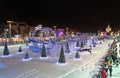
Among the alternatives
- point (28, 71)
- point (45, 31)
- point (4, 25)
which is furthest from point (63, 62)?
point (4, 25)

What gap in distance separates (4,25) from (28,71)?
5702cm

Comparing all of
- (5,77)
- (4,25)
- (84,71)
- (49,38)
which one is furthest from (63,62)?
(4,25)

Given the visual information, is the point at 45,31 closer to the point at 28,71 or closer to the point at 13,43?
the point at 13,43

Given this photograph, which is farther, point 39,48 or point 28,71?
point 39,48

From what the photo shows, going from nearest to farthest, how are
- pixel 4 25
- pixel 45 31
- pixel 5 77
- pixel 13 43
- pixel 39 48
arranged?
pixel 5 77, pixel 39 48, pixel 45 31, pixel 13 43, pixel 4 25

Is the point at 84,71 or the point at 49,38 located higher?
the point at 49,38

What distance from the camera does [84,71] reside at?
56.1 ft

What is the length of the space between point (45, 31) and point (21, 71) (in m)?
16.2

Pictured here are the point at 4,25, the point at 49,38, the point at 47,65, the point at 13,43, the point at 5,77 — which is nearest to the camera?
the point at 5,77

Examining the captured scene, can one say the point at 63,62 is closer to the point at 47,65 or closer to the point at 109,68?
the point at 47,65

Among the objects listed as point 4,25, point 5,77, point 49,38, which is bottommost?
point 5,77

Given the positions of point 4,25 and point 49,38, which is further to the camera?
point 4,25

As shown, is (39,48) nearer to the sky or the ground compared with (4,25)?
nearer to the ground

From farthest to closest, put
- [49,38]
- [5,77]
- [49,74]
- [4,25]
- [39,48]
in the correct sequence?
[4,25]
[49,38]
[39,48]
[49,74]
[5,77]
